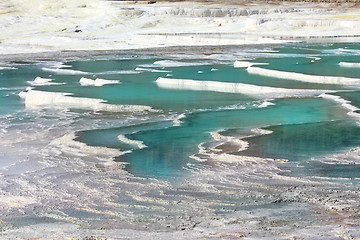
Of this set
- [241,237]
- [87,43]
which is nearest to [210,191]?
[241,237]

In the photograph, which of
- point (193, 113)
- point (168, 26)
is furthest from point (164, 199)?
point (168, 26)

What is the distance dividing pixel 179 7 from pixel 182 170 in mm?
41385

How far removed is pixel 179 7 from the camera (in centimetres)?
4772

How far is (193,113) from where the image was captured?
11.2m

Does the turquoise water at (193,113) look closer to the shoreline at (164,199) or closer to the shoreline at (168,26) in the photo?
the shoreline at (164,199)

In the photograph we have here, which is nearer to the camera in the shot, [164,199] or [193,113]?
[164,199]

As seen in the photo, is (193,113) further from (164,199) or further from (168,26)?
(168,26)

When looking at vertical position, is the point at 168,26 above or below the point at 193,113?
below

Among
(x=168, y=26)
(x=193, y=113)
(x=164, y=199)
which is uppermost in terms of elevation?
(x=164, y=199)

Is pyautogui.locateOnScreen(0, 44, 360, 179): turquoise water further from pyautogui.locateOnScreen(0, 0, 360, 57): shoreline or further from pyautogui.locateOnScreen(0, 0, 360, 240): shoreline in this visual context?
pyautogui.locateOnScreen(0, 0, 360, 57): shoreline

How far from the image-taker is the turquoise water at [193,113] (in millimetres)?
7918

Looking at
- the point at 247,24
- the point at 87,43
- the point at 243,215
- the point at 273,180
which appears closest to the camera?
the point at 243,215

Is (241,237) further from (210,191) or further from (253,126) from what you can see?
(253,126)

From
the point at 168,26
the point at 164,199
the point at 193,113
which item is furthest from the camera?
the point at 168,26
